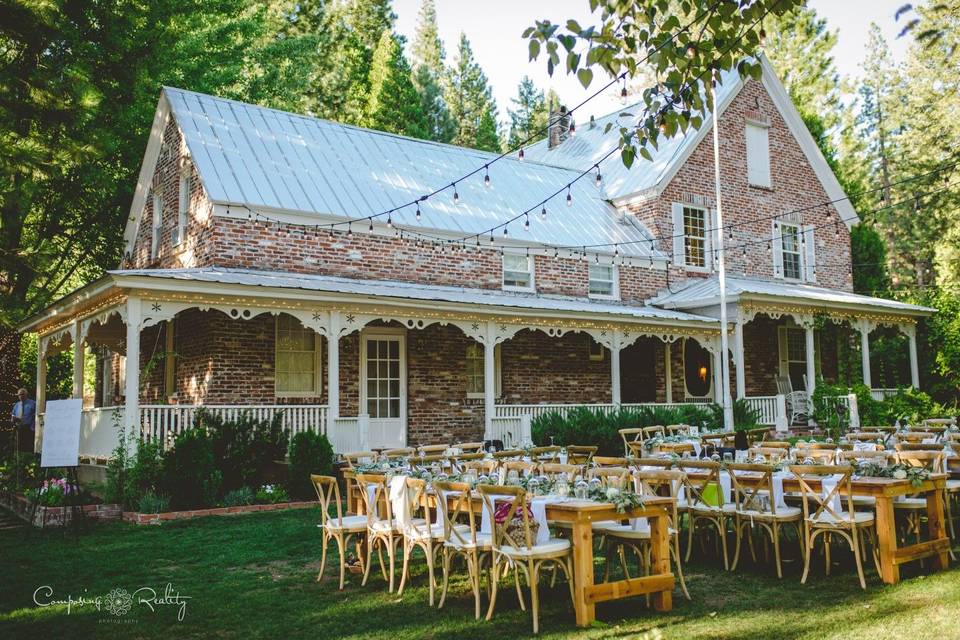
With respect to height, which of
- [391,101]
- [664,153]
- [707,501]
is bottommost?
[707,501]

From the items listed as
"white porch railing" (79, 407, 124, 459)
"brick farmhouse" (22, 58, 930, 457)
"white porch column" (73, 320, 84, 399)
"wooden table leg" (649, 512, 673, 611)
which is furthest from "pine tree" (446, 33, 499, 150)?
"wooden table leg" (649, 512, 673, 611)

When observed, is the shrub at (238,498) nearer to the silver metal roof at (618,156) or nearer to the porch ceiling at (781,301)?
the porch ceiling at (781,301)

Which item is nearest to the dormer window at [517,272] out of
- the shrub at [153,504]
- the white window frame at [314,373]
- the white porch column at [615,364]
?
the white porch column at [615,364]

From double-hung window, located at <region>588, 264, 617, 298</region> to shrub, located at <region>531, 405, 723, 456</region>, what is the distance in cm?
400

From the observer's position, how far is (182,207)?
17375 millimetres

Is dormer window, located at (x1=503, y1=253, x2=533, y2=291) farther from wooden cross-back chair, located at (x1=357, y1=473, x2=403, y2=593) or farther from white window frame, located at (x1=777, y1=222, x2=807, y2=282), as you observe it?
wooden cross-back chair, located at (x1=357, y1=473, x2=403, y2=593)

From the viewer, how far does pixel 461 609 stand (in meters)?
6.64

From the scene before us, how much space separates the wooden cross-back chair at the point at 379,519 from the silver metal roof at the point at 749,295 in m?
13.1

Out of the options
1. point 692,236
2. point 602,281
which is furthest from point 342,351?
point 692,236

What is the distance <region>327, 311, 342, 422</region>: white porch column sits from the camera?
14227mm

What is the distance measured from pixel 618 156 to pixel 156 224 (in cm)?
1347

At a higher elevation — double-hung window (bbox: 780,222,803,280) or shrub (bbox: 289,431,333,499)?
double-hung window (bbox: 780,222,803,280)

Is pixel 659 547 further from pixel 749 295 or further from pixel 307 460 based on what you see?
pixel 749 295

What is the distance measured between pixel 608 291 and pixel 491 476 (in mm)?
13593
